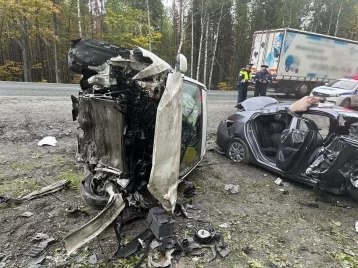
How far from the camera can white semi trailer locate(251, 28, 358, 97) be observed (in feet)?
51.4

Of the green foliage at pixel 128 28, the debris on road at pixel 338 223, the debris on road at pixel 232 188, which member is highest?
the green foliage at pixel 128 28

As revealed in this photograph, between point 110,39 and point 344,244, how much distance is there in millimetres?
21246

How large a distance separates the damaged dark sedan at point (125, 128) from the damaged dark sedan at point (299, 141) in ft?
7.37

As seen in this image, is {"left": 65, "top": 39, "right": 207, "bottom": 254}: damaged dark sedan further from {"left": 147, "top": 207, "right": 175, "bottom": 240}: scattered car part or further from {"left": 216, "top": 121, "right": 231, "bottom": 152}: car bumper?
{"left": 216, "top": 121, "right": 231, "bottom": 152}: car bumper

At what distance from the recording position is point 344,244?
11.0 feet

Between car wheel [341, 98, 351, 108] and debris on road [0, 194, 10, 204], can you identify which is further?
car wheel [341, 98, 351, 108]

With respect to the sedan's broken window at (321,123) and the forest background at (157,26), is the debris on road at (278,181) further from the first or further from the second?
the forest background at (157,26)

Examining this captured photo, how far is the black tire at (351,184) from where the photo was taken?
3.81 metres

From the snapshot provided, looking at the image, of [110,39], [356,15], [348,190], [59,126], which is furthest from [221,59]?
[348,190]

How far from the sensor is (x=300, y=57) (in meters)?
16.3

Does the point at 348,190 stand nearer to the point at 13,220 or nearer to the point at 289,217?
the point at 289,217

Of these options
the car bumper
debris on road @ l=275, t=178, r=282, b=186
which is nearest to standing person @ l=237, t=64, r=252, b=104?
the car bumper

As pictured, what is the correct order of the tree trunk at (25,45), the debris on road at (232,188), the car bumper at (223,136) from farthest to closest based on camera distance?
the tree trunk at (25,45)
the car bumper at (223,136)
the debris on road at (232,188)

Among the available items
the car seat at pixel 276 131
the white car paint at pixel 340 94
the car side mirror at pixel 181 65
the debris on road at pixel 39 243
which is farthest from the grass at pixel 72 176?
the white car paint at pixel 340 94
